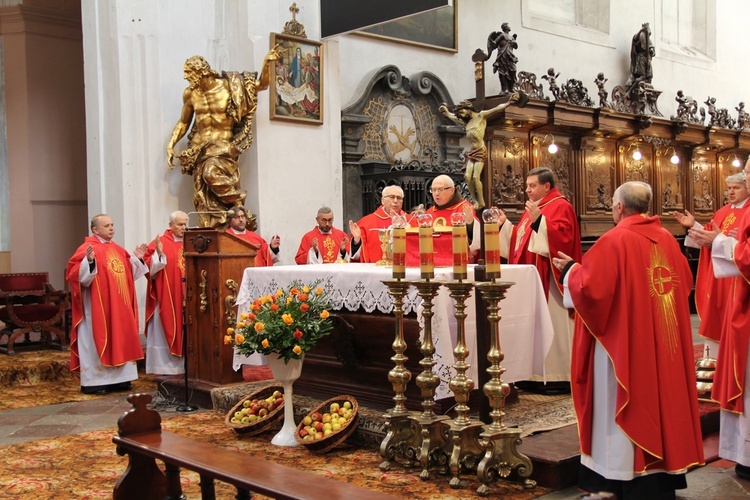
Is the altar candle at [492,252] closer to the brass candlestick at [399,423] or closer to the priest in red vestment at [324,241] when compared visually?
the brass candlestick at [399,423]

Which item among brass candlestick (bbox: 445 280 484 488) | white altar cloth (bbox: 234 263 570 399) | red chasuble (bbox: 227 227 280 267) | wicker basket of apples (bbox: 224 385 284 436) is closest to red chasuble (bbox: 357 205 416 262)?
white altar cloth (bbox: 234 263 570 399)

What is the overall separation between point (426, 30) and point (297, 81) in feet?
9.48

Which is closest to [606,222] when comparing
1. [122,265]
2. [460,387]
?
[122,265]

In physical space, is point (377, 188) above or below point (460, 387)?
above

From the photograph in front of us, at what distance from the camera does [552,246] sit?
253 inches

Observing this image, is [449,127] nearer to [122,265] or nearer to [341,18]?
[341,18]

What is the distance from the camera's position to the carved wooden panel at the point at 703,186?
52.3 ft

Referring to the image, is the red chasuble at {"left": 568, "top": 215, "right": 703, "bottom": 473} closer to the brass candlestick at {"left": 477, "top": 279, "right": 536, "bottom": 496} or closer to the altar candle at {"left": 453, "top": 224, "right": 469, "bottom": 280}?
the brass candlestick at {"left": 477, "top": 279, "right": 536, "bottom": 496}

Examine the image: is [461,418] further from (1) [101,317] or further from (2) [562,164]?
(2) [562,164]

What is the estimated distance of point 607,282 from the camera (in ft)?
14.1

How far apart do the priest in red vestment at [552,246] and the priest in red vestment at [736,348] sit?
165cm

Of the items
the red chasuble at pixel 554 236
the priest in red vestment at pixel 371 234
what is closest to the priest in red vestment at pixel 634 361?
the red chasuble at pixel 554 236

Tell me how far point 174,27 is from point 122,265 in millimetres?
3213

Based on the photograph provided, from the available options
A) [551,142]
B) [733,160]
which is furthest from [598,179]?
[733,160]
